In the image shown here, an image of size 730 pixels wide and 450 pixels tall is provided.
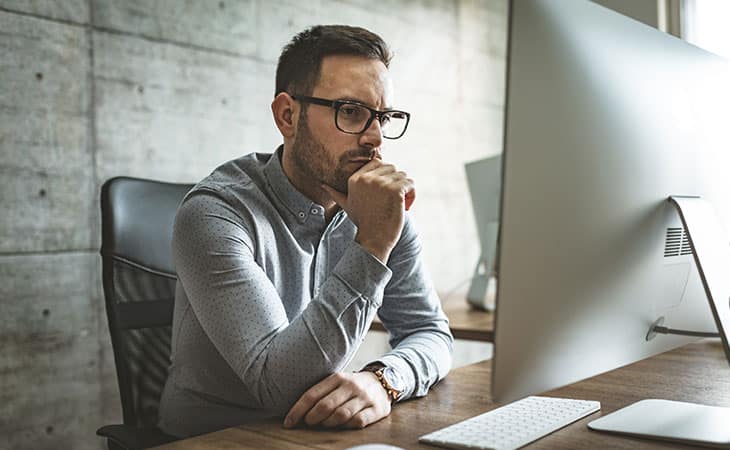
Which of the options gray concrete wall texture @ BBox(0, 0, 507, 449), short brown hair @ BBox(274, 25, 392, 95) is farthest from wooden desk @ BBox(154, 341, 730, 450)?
gray concrete wall texture @ BBox(0, 0, 507, 449)

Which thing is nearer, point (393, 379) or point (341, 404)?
point (341, 404)

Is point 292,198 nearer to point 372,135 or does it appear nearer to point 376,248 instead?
point 372,135

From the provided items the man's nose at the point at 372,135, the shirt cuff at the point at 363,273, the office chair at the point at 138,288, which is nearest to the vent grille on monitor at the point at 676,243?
the shirt cuff at the point at 363,273

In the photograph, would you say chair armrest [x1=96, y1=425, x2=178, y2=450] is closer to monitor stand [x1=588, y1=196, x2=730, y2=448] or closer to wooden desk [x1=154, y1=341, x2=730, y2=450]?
wooden desk [x1=154, y1=341, x2=730, y2=450]

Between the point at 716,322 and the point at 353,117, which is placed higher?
the point at 353,117

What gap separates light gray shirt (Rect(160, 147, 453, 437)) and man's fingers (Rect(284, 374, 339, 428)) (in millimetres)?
46

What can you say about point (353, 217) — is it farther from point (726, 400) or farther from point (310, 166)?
point (726, 400)

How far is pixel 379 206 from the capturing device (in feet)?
4.17

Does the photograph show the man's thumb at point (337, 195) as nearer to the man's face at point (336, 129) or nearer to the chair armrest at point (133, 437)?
the man's face at point (336, 129)

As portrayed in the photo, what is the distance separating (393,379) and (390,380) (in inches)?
0.4

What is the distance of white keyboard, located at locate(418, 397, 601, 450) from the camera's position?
3.10ft

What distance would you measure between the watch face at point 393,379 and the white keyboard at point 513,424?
16 cm

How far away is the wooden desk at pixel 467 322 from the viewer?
6.51 feet

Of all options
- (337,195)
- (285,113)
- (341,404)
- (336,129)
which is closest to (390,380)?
(341,404)
